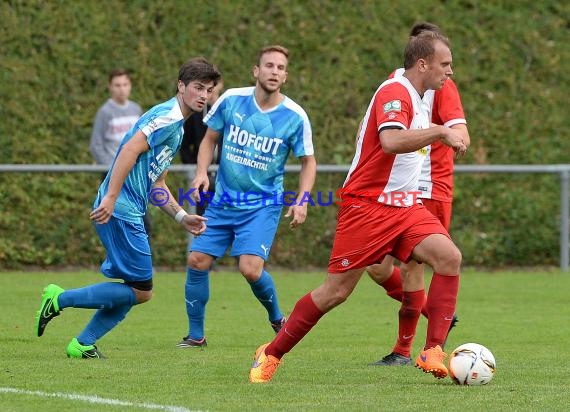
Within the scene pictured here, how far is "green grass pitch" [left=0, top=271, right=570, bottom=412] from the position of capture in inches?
255

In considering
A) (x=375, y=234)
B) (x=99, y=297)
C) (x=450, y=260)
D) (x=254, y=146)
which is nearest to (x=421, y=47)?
(x=375, y=234)

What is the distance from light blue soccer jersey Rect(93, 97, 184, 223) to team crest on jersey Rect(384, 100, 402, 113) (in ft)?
5.77

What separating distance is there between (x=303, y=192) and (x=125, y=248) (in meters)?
1.73

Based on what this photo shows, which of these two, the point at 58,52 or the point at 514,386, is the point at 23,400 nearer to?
the point at 514,386

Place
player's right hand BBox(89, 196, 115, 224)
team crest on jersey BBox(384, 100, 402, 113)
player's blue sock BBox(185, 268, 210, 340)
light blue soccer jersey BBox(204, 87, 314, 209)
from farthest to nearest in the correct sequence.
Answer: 1. light blue soccer jersey BBox(204, 87, 314, 209)
2. player's blue sock BBox(185, 268, 210, 340)
3. player's right hand BBox(89, 196, 115, 224)
4. team crest on jersey BBox(384, 100, 402, 113)

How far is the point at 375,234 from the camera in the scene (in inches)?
280

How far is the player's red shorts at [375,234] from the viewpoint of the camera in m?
7.10

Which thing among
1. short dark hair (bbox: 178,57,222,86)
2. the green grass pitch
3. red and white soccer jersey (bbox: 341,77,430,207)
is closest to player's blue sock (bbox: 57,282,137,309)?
the green grass pitch

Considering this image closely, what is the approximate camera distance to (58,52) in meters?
14.8

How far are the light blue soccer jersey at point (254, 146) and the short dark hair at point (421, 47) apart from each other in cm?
242

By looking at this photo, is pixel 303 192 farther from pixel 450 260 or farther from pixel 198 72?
pixel 450 260

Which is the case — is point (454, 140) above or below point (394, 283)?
above

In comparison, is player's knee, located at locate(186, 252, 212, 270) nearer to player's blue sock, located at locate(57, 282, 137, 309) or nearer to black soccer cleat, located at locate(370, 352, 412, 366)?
player's blue sock, located at locate(57, 282, 137, 309)

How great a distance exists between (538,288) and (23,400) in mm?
8277
